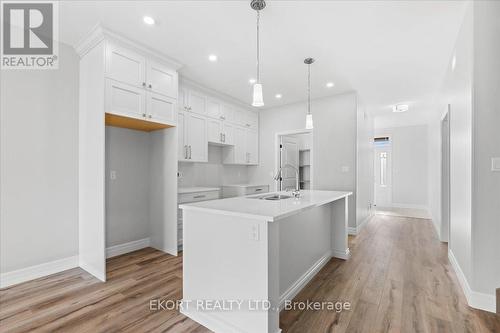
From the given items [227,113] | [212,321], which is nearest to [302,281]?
[212,321]

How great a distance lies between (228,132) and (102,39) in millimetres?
2632

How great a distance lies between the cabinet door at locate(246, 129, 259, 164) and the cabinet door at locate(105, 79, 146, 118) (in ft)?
9.09

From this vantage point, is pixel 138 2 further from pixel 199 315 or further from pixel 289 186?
pixel 289 186

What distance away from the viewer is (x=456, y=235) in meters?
2.66

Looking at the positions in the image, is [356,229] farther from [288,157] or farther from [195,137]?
[195,137]

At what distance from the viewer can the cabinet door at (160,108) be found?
2.95 m

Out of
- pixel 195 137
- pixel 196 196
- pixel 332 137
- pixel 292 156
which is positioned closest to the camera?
pixel 196 196

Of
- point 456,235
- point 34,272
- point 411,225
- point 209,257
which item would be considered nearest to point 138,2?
point 209,257

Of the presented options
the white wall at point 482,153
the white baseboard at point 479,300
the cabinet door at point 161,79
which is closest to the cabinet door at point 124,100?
the cabinet door at point 161,79

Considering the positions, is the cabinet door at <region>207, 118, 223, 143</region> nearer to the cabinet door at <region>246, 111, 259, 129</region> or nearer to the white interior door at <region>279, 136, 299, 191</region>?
the cabinet door at <region>246, 111, 259, 129</region>

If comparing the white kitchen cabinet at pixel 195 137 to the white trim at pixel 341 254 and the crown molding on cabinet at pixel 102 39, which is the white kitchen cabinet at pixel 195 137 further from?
the white trim at pixel 341 254

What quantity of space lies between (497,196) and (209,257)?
7.90ft

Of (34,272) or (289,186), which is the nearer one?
(34,272)

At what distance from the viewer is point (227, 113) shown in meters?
4.77
